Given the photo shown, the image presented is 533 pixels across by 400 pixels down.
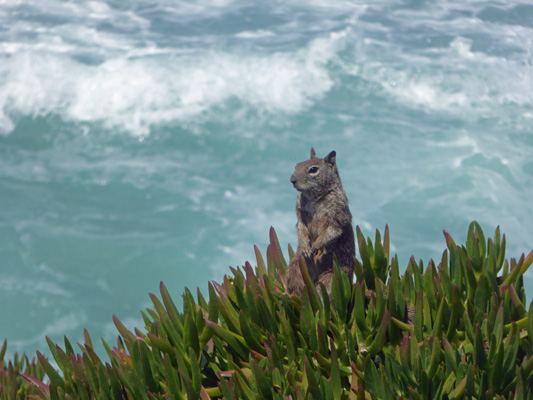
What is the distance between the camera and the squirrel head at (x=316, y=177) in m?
4.25

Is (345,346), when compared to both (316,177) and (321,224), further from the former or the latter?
(316,177)

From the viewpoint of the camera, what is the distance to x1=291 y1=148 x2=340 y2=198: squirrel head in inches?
167

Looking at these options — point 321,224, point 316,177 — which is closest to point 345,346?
point 321,224

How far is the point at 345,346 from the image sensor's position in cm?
323

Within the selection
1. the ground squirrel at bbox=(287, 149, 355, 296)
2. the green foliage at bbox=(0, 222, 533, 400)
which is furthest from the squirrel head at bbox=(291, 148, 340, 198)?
the green foliage at bbox=(0, 222, 533, 400)

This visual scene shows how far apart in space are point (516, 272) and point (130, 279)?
930 centimetres

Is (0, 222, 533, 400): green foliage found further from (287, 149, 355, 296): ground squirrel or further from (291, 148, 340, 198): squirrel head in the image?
(291, 148, 340, 198): squirrel head

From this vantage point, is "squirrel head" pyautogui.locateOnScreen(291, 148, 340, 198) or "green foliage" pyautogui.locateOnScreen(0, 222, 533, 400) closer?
"green foliage" pyautogui.locateOnScreen(0, 222, 533, 400)

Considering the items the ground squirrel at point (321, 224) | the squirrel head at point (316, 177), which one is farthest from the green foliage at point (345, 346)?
the squirrel head at point (316, 177)


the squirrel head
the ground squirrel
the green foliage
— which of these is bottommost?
the green foliage

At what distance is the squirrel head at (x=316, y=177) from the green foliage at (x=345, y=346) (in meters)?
0.77

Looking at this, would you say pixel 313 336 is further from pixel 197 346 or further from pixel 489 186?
pixel 489 186

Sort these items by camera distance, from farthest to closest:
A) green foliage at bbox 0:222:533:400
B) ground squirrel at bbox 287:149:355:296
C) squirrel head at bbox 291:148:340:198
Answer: squirrel head at bbox 291:148:340:198
ground squirrel at bbox 287:149:355:296
green foliage at bbox 0:222:533:400

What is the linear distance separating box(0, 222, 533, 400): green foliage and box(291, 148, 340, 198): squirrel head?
2.53ft
